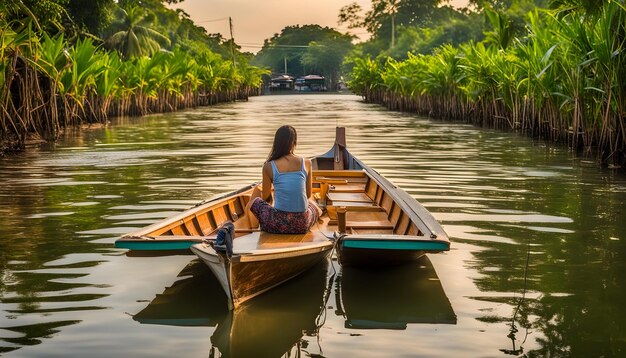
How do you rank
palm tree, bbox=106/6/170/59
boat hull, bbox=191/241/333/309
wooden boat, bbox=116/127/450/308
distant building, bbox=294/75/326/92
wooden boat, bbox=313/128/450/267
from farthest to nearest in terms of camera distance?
distant building, bbox=294/75/326/92
palm tree, bbox=106/6/170/59
wooden boat, bbox=313/128/450/267
wooden boat, bbox=116/127/450/308
boat hull, bbox=191/241/333/309

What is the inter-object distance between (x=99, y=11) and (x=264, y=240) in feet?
93.8

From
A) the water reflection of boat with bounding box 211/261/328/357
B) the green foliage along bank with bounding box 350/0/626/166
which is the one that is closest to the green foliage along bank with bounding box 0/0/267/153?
the green foliage along bank with bounding box 350/0/626/166

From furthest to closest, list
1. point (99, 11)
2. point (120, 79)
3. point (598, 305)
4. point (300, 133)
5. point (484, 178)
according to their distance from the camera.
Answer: point (99, 11) → point (120, 79) → point (300, 133) → point (484, 178) → point (598, 305)

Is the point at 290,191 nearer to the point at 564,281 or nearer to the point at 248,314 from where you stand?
the point at 248,314

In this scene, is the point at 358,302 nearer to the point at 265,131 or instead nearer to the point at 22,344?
the point at 22,344

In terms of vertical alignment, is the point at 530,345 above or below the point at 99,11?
below

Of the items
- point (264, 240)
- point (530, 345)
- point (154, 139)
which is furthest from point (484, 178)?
point (154, 139)

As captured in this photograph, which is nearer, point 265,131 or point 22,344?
point 22,344

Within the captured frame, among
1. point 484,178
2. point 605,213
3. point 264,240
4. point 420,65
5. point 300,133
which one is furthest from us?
point 420,65

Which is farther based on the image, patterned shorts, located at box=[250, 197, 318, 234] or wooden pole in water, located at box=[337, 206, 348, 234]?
patterned shorts, located at box=[250, 197, 318, 234]

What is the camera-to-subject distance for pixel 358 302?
19.2 feet

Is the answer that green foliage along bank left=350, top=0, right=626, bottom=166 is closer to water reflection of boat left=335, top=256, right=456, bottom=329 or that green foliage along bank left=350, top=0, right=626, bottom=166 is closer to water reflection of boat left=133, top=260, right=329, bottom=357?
water reflection of boat left=335, top=256, right=456, bottom=329

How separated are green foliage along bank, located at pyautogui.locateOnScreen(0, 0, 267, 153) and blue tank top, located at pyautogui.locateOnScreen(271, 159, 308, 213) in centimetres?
948

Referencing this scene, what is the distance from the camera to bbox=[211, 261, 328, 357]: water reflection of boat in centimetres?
491
